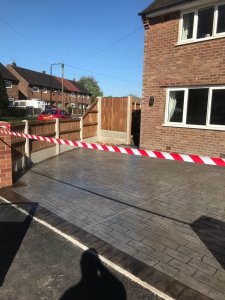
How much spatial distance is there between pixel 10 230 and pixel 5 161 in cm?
265

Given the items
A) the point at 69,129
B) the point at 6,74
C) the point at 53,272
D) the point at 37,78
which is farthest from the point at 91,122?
the point at 37,78

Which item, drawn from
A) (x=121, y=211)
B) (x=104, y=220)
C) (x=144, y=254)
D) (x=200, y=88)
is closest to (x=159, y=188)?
(x=121, y=211)

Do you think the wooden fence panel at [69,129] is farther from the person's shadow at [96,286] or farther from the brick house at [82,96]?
the brick house at [82,96]

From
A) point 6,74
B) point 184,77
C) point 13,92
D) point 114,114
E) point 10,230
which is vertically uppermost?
point 6,74

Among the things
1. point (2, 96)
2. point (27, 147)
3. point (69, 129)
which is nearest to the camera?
point (27, 147)

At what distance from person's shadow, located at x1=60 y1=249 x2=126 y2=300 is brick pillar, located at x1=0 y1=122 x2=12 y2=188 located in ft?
12.9

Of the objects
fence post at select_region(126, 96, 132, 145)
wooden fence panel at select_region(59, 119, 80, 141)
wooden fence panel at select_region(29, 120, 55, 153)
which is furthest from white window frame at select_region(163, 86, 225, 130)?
wooden fence panel at select_region(29, 120, 55, 153)

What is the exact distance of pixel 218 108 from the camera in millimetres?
9867

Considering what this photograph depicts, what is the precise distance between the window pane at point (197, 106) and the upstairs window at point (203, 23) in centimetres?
190

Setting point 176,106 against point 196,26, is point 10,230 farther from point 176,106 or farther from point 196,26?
point 196,26

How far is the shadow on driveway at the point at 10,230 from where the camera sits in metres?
3.54

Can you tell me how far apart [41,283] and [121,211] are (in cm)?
238

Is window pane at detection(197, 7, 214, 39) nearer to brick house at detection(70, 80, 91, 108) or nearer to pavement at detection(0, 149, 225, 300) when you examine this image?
pavement at detection(0, 149, 225, 300)

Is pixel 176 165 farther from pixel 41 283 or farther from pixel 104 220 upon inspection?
pixel 41 283
